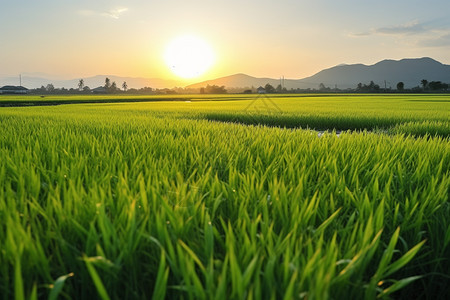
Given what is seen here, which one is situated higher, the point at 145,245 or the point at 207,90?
the point at 207,90

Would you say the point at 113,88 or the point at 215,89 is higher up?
the point at 113,88

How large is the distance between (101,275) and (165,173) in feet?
3.20

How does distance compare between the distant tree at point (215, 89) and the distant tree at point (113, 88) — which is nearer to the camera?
the distant tree at point (215, 89)

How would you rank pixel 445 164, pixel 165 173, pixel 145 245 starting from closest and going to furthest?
pixel 145 245
pixel 165 173
pixel 445 164

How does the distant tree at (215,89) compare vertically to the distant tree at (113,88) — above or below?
below

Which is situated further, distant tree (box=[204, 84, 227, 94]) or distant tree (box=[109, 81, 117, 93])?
distant tree (box=[109, 81, 117, 93])

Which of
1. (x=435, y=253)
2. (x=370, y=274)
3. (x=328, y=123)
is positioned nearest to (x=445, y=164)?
(x=435, y=253)

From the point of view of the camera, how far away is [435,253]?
1182 mm

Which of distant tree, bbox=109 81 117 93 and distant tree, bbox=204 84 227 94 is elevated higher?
distant tree, bbox=109 81 117 93

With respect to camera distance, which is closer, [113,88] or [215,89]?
[215,89]

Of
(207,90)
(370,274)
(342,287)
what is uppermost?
(207,90)

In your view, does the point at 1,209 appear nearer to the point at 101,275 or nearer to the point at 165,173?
the point at 101,275

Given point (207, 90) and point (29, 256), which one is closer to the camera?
point (29, 256)

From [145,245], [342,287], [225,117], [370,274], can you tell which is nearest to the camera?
[342,287]
